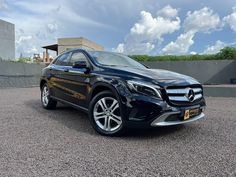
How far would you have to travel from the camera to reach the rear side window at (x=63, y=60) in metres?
5.62

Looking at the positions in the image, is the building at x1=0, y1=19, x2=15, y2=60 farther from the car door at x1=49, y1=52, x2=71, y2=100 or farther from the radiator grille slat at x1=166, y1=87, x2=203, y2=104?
the radiator grille slat at x1=166, y1=87, x2=203, y2=104

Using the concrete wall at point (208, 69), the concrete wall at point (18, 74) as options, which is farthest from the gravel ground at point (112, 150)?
the concrete wall at point (208, 69)

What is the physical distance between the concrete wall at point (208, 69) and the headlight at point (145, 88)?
1527 cm

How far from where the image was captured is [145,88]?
362 centimetres

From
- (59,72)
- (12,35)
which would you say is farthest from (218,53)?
(12,35)

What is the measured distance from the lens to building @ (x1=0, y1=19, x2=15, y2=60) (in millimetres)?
21652

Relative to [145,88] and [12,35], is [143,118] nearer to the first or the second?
[145,88]

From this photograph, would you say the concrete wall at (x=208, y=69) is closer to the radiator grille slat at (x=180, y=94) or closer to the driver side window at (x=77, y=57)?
the driver side window at (x=77, y=57)

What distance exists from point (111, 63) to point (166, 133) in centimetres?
171

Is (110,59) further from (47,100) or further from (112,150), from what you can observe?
(47,100)

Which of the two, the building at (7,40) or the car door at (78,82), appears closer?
the car door at (78,82)

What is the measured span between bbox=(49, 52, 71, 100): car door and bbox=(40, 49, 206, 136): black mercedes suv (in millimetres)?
331

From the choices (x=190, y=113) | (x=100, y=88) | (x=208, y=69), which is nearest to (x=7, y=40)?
(x=208, y=69)

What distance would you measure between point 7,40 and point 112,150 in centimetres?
2232
